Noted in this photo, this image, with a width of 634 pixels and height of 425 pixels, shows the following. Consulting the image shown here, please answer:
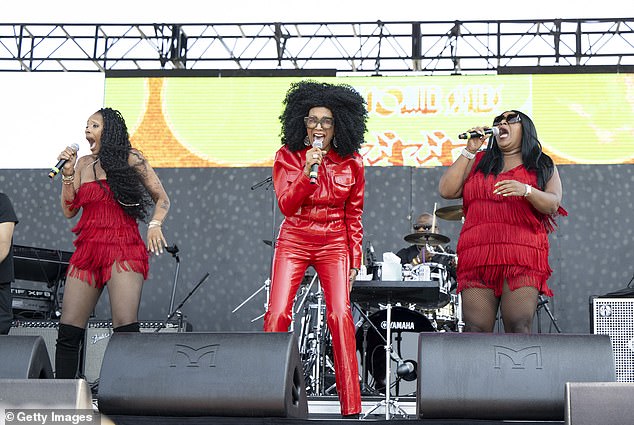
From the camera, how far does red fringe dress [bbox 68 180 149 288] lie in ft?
13.5

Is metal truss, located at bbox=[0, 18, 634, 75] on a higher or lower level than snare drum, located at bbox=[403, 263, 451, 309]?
higher

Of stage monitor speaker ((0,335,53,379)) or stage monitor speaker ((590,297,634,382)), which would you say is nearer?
stage monitor speaker ((0,335,53,379))

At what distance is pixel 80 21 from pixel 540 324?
259 inches

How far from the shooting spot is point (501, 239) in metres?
3.88

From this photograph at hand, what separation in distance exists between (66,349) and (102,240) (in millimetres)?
537

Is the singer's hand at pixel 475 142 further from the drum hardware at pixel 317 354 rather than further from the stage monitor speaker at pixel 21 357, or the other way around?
the drum hardware at pixel 317 354

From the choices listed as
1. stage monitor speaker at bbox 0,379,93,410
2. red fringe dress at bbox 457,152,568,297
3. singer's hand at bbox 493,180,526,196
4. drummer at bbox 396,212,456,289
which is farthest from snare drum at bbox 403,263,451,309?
stage monitor speaker at bbox 0,379,93,410

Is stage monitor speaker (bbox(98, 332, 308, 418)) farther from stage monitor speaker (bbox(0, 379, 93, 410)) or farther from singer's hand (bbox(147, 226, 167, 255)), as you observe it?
singer's hand (bbox(147, 226, 167, 255))

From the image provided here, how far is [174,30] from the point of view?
10.5 meters

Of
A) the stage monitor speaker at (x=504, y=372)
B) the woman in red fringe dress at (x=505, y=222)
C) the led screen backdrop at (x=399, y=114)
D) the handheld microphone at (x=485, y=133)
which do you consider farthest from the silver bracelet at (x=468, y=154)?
the led screen backdrop at (x=399, y=114)

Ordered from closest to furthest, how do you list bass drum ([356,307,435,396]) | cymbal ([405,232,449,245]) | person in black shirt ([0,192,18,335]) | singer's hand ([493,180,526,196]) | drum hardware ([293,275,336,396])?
singer's hand ([493,180,526,196]) → person in black shirt ([0,192,18,335]) → drum hardware ([293,275,336,396]) → bass drum ([356,307,435,396]) → cymbal ([405,232,449,245])

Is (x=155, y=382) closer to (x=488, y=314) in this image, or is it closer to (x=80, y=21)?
(x=488, y=314)

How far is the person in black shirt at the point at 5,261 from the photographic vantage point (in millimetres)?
4113

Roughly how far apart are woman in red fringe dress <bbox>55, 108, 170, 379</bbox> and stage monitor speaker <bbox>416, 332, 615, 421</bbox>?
1686 mm
